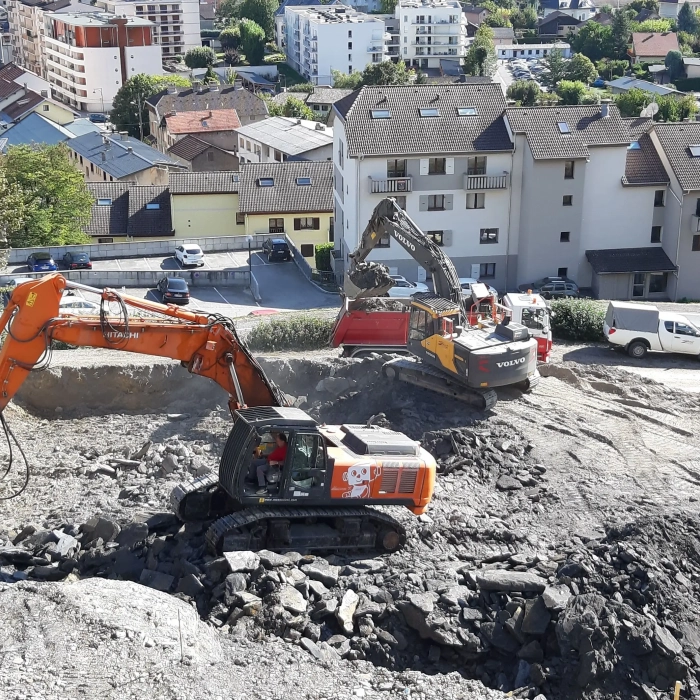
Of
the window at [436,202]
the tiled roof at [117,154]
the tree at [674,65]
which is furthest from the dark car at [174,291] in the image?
the tree at [674,65]

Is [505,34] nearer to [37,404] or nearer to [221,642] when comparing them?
[37,404]

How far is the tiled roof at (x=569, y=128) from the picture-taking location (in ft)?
129

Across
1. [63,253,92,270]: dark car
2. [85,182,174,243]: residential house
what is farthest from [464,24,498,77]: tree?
[63,253,92,270]: dark car

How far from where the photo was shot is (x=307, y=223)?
4775cm

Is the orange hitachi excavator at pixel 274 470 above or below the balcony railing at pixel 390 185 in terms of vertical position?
above

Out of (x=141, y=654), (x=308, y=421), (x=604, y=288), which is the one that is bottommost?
(x=604, y=288)

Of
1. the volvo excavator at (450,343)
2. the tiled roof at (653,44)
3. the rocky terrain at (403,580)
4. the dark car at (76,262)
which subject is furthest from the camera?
the tiled roof at (653,44)

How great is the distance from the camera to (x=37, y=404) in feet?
75.4

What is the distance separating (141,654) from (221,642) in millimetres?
1147

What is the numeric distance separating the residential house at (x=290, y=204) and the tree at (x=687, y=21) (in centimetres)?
11588

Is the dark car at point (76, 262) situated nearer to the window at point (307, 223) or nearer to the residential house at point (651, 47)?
the window at point (307, 223)

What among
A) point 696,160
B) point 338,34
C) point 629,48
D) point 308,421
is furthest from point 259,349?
point 629,48

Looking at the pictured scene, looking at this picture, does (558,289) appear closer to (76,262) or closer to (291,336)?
(291,336)

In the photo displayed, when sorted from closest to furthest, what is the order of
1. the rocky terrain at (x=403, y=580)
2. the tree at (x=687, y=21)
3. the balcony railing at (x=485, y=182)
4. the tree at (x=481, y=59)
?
1. the rocky terrain at (x=403, y=580)
2. the balcony railing at (x=485, y=182)
3. the tree at (x=481, y=59)
4. the tree at (x=687, y=21)
